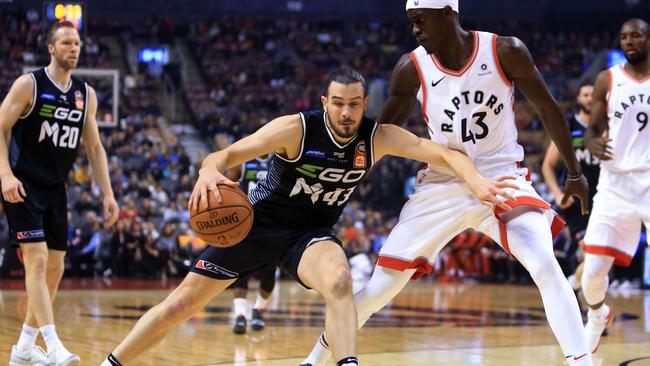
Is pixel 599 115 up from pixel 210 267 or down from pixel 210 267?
up

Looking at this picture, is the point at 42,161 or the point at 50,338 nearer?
the point at 50,338

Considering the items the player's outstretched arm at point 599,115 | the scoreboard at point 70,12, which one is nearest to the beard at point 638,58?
the player's outstretched arm at point 599,115

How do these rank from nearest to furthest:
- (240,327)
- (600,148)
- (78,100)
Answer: (78,100)
(600,148)
(240,327)

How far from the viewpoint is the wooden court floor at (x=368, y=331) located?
6957mm

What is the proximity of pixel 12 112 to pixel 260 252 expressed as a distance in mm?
2303

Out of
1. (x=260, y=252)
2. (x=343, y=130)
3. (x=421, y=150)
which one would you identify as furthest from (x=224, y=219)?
(x=421, y=150)

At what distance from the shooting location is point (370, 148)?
16.9 ft

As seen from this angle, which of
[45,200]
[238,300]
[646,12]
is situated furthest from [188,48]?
[45,200]

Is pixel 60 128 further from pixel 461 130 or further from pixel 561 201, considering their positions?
pixel 561 201

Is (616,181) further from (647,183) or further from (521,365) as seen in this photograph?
(521,365)

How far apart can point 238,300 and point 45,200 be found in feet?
9.22

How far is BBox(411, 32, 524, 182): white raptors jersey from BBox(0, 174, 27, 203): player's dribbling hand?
2.69 meters

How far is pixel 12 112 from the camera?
6371mm

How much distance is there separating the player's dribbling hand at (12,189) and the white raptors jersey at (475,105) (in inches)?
106
